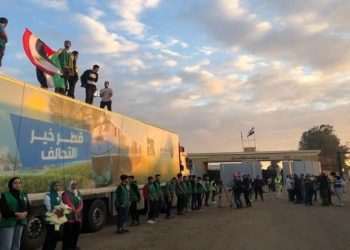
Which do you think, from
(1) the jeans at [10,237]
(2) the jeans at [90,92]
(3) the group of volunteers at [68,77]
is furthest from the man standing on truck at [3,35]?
(2) the jeans at [90,92]

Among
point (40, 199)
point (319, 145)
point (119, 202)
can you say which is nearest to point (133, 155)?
point (119, 202)

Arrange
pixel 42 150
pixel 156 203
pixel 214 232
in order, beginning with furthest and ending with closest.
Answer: pixel 156 203 → pixel 214 232 → pixel 42 150

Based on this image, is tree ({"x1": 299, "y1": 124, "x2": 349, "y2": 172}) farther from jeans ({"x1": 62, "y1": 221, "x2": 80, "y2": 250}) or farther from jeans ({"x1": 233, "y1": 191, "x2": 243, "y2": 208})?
jeans ({"x1": 62, "y1": 221, "x2": 80, "y2": 250})

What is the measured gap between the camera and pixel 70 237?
363 inches

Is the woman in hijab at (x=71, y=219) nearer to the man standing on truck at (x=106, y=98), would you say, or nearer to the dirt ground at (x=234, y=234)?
the dirt ground at (x=234, y=234)

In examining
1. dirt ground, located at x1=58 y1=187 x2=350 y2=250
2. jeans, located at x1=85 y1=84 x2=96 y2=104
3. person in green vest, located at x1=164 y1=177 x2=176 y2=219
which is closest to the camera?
dirt ground, located at x1=58 y1=187 x2=350 y2=250

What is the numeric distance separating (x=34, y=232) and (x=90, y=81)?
666 centimetres

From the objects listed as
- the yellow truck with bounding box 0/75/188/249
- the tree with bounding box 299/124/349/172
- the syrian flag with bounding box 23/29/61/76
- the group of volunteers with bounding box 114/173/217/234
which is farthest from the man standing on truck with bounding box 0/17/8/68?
the tree with bounding box 299/124/349/172

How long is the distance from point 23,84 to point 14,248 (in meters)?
3.85

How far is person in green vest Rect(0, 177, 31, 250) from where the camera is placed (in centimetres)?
737

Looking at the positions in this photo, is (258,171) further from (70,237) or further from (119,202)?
(70,237)

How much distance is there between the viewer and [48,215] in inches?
337

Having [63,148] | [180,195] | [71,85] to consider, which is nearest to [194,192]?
[180,195]

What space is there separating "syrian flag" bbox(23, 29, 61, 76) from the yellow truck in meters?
1.40
